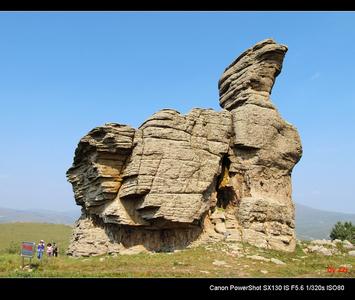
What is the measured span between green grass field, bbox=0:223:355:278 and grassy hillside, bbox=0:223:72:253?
7845 cm

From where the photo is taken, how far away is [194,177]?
34.2m

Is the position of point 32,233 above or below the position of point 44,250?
below

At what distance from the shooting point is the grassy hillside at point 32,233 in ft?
359

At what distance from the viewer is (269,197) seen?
36.5 meters

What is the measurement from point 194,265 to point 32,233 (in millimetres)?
105940

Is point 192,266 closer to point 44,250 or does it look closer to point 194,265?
point 194,265

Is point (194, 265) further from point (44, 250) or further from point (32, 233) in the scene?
point (32, 233)

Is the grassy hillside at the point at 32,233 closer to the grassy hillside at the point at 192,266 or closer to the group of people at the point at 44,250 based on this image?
the group of people at the point at 44,250

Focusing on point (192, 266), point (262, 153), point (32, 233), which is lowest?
point (32, 233)
